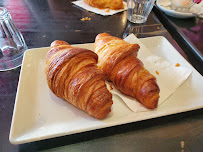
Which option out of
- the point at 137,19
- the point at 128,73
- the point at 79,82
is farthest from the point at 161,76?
the point at 137,19

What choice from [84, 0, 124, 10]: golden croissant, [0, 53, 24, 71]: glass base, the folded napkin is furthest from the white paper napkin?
[0, 53, 24, 71]: glass base

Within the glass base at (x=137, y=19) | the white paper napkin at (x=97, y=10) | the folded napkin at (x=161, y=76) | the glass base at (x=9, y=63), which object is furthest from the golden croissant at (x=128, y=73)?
the white paper napkin at (x=97, y=10)

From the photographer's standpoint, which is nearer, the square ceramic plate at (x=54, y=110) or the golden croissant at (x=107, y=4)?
the square ceramic plate at (x=54, y=110)

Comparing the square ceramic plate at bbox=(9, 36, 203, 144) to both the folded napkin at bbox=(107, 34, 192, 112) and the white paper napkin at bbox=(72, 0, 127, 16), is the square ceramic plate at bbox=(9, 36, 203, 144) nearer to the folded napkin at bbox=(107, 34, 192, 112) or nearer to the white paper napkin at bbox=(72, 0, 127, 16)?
the folded napkin at bbox=(107, 34, 192, 112)

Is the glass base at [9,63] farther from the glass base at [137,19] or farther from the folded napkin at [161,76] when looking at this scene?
the glass base at [137,19]

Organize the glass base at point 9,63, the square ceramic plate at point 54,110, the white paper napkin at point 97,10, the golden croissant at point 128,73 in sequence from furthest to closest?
the white paper napkin at point 97,10, the glass base at point 9,63, the golden croissant at point 128,73, the square ceramic plate at point 54,110

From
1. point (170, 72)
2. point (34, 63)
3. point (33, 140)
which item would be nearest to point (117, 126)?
point (33, 140)

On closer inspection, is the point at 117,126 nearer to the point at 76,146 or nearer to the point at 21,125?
the point at 76,146

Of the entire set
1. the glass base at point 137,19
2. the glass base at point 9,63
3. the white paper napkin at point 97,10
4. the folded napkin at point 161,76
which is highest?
the white paper napkin at point 97,10
